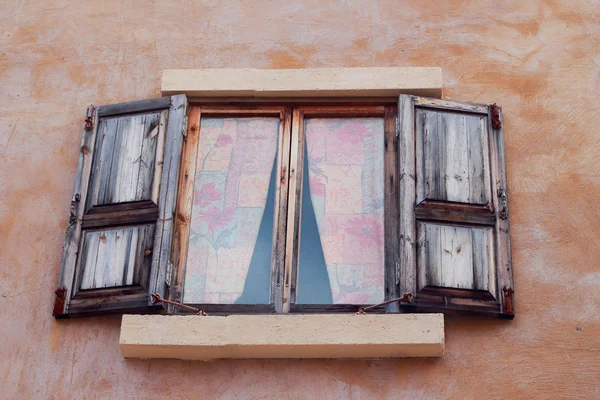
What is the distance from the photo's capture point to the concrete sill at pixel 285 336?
4.79 m

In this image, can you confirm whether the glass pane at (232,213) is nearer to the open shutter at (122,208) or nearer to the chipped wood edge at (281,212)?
the chipped wood edge at (281,212)

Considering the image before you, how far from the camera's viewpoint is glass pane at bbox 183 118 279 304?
17.2ft

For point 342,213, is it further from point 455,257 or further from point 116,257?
point 116,257

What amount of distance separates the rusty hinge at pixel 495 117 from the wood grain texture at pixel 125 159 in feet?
6.19

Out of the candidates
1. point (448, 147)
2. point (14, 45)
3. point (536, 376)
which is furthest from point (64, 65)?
point (536, 376)

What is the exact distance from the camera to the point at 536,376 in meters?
4.80

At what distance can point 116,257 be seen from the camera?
204 inches

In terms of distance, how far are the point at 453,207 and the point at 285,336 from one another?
1166mm

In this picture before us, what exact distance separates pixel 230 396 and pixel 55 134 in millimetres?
2026

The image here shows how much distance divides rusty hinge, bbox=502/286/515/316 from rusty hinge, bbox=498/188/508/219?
1.40 feet

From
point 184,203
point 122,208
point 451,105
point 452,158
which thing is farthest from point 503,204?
point 122,208

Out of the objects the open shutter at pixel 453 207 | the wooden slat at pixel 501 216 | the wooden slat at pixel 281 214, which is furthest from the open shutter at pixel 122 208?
the wooden slat at pixel 501 216

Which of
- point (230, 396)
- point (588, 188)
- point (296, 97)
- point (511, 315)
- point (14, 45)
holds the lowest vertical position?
point (230, 396)

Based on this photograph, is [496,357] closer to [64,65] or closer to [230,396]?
[230,396]
